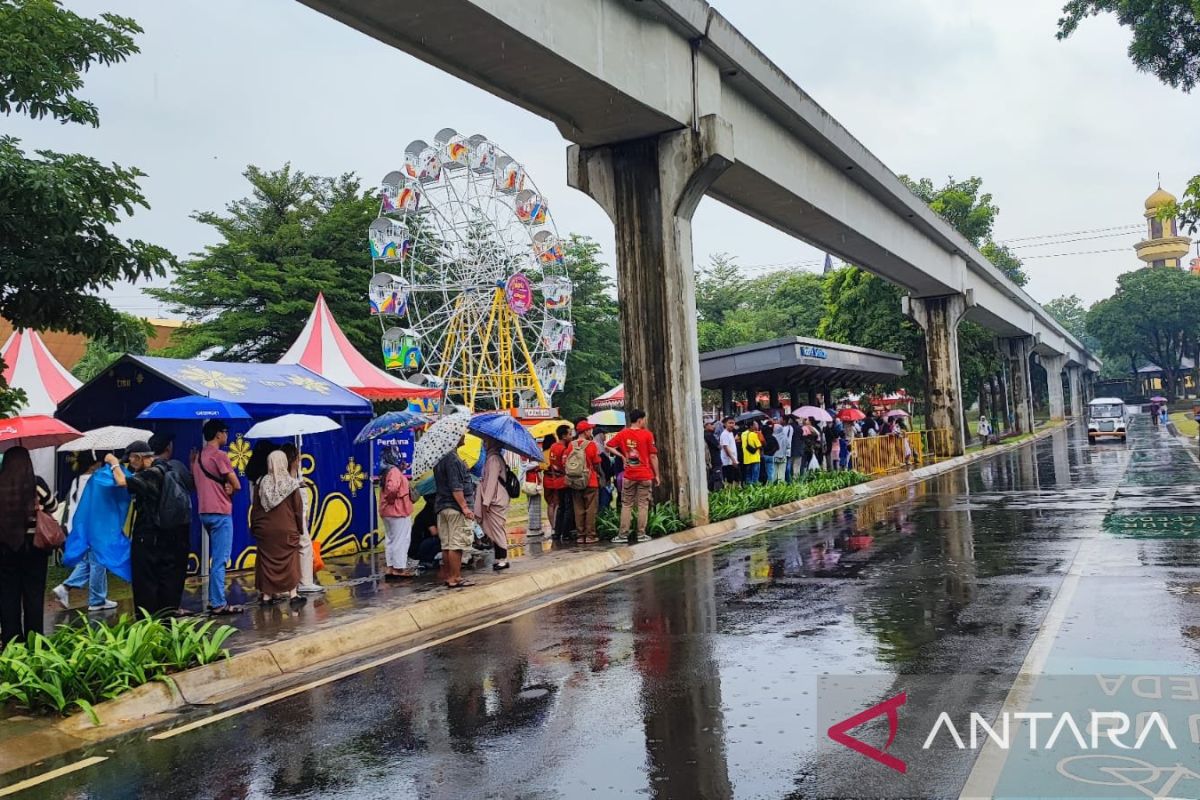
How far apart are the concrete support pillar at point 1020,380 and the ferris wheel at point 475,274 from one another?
3033 cm

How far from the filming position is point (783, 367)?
2427cm

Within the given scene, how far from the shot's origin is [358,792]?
15.8 ft

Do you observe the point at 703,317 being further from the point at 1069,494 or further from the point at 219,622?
the point at 219,622

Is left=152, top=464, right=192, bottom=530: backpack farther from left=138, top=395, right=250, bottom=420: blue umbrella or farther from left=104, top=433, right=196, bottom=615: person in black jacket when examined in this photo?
left=138, top=395, right=250, bottom=420: blue umbrella

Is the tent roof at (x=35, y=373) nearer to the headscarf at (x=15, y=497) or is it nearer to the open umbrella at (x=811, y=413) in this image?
the headscarf at (x=15, y=497)

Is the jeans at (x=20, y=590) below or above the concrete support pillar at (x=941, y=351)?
below

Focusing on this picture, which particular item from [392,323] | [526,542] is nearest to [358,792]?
[526,542]

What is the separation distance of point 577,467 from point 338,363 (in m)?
6.67

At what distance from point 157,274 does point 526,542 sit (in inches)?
265

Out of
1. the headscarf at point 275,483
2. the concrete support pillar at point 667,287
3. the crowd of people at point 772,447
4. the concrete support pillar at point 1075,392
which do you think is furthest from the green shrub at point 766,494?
the concrete support pillar at point 1075,392

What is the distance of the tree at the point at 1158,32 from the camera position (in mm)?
21219

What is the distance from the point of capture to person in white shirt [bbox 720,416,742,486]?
2045 centimetres

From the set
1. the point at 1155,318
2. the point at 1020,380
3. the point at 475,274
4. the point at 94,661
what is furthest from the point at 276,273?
the point at 1155,318

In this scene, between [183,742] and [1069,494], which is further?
[1069,494]
